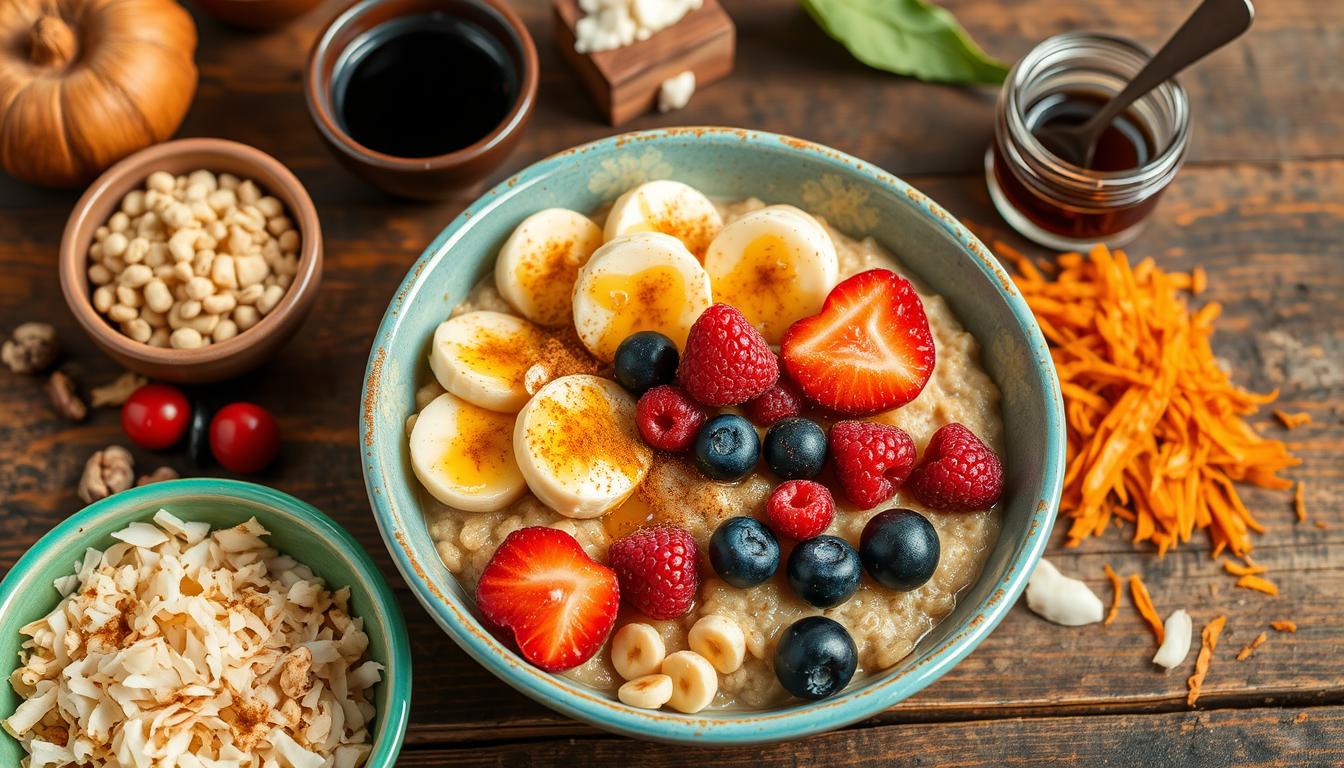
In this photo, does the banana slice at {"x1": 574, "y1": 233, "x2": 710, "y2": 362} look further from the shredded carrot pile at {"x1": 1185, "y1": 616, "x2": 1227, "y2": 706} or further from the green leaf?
the shredded carrot pile at {"x1": 1185, "y1": 616, "x2": 1227, "y2": 706}

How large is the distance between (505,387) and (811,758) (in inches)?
34.3

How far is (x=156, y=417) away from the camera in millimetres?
2203

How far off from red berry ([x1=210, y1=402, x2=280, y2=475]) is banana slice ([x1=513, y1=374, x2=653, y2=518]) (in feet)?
1.94

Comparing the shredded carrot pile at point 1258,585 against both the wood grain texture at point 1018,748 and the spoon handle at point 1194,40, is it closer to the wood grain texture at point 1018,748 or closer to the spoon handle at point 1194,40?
the wood grain texture at point 1018,748

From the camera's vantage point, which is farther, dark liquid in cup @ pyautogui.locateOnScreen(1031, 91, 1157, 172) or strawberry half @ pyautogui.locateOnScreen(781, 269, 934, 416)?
dark liquid in cup @ pyautogui.locateOnScreen(1031, 91, 1157, 172)

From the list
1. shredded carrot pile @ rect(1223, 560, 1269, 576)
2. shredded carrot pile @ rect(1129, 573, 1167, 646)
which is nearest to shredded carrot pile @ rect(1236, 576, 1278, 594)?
shredded carrot pile @ rect(1223, 560, 1269, 576)

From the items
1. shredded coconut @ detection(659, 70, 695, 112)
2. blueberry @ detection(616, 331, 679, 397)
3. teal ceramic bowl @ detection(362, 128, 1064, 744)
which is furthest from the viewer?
shredded coconut @ detection(659, 70, 695, 112)

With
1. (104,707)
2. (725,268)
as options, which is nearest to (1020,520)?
(725,268)

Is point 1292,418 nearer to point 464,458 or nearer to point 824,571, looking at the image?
point 824,571

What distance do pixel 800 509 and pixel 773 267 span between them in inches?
18.4

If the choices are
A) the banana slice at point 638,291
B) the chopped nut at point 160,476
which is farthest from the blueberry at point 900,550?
the chopped nut at point 160,476

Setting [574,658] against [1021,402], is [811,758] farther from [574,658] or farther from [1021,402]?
[1021,402]

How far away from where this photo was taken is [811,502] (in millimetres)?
1822

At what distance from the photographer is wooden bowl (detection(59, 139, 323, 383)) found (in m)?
2.12
